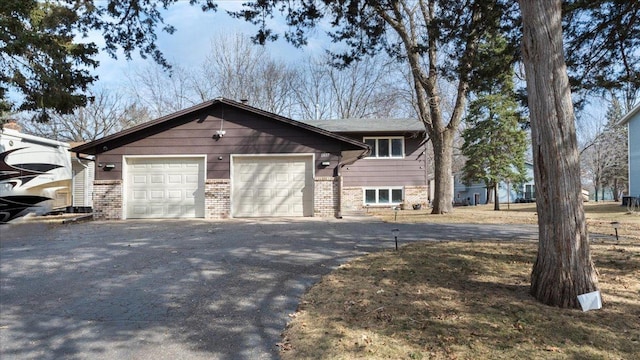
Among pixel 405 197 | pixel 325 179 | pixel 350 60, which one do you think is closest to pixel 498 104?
pixel 405 197

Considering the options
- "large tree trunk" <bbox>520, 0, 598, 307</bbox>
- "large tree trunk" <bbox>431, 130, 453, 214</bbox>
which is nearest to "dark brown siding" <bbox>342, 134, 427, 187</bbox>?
"large tree trunk" <bbox>431, 130, 453, 214</bbox>

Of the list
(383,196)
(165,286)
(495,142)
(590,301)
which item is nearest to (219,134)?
(165,286)

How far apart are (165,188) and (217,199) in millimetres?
1815

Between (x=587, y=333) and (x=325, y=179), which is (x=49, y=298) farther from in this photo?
(x=325, y=179)

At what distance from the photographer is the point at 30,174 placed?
12617mm

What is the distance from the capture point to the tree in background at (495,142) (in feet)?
81.0

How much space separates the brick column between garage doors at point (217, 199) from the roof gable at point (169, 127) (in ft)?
7.57

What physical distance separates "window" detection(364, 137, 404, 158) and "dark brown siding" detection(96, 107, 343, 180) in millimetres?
7708

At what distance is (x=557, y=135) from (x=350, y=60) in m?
6.09

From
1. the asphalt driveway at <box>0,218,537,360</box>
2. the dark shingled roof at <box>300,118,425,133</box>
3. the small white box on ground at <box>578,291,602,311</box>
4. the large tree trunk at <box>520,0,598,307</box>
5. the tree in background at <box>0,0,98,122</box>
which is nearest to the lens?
the asphalt driveway at <box>0,218,537,360</box>

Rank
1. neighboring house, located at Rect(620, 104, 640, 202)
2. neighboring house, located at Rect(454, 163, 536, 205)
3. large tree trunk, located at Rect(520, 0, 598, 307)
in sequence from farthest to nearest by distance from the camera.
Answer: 1. neighboring house, located at Rect(454, 163, 536, 205)
2. neighboring house, located at Rect(620, 104, 640, 202)
3. large tree trunk, located at Rect(520, 0, 598, 307)

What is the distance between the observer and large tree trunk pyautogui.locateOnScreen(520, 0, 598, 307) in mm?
4258

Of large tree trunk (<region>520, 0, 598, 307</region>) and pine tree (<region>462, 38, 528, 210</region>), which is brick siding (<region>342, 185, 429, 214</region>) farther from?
large tree trunk (<region>520, 0, 598, 307</region>)

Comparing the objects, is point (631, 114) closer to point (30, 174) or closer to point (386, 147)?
point (386, 147)
